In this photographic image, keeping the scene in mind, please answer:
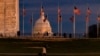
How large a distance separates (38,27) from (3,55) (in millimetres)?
87442

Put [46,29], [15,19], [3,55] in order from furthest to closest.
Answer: [46,29]
[15,19]
[3,55]

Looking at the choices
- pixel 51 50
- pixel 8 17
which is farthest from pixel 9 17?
pixel 51 50

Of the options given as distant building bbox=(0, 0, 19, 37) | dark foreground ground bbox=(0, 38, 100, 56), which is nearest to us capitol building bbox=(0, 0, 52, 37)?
distant building bbox=(0, 0, 19, 37)

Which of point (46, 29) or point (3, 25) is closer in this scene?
point (3, 25)

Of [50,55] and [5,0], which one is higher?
[5,0]

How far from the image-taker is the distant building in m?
75.4

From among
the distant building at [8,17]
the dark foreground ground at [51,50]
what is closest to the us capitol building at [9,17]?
the distant building at [8,17]

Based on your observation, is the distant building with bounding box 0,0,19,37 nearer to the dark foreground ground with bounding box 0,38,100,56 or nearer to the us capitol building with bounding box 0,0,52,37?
the us capitol building with bounding box 0,0,52,37

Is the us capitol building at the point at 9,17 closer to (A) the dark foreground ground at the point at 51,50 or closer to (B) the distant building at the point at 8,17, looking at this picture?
(B) the distant building at the point at 8,17

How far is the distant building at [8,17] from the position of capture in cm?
7540

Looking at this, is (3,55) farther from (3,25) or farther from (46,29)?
(46,29)

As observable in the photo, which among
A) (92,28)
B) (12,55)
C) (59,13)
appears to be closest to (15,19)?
(59,13)

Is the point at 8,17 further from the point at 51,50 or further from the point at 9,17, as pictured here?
the point at 51,50

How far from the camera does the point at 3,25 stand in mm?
76562
